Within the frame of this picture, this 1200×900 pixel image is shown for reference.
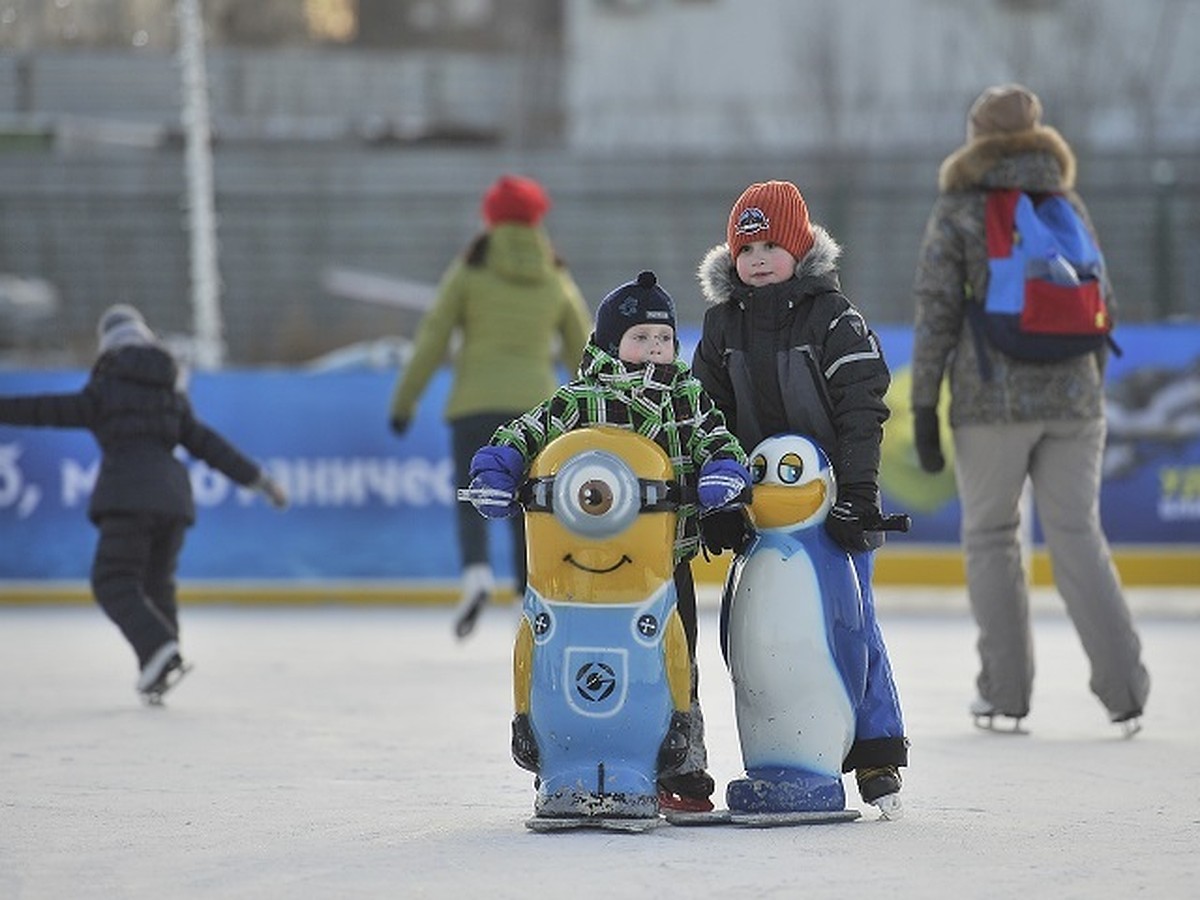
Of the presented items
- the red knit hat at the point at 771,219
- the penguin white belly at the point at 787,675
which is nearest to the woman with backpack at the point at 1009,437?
the red knit hat at the point at 771,219

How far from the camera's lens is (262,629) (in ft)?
41.3

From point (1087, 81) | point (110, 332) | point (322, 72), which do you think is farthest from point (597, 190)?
point (110, 332)

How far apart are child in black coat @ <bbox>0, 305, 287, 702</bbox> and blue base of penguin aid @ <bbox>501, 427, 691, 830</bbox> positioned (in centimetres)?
322

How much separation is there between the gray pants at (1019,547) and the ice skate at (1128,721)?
6cm

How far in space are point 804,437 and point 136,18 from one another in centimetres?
1602

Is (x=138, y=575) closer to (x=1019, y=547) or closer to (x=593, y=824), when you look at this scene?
(x=1019, y=547)

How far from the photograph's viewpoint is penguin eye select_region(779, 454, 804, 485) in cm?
625

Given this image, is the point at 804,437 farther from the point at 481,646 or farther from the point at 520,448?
the point at 481,646

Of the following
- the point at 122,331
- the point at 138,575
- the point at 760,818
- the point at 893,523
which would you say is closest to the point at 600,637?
the point at 760,818

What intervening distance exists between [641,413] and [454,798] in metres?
1.06

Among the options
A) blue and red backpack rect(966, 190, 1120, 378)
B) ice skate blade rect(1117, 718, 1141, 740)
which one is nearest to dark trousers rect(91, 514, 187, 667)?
blue and red backpack rect(966, 190, 1120, 378)

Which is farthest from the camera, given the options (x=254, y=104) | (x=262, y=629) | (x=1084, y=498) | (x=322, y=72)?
(x=322, y=72)

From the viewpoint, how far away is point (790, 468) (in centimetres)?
626

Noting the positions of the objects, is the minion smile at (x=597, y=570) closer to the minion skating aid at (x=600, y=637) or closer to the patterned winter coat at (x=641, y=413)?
the minion skating aid at (x=600, y=637)
